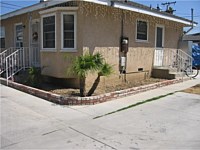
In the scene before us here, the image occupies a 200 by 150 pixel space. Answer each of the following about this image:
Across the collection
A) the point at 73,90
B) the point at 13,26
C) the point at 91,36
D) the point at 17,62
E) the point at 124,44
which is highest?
the point at 13,26

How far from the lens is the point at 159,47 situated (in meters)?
12.9

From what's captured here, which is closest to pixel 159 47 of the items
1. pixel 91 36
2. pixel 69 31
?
pixel 91 36

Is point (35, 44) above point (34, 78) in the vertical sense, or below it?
above

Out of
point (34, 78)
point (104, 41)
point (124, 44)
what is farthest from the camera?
point (124, 44)

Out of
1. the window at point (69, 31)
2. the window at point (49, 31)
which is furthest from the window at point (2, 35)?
the window at point (69, 31)

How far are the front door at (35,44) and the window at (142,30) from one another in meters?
4.72

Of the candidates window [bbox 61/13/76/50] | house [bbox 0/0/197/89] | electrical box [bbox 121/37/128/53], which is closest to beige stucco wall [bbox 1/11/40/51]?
house [bbox 0/0/197/89]

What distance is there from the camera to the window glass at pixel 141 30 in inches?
438

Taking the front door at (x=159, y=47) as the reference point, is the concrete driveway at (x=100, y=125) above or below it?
below

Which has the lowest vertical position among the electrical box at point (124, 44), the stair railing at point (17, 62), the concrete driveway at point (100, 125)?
the concrete driveway at point (100, 125)

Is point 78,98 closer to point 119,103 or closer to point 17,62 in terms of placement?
point 119,103

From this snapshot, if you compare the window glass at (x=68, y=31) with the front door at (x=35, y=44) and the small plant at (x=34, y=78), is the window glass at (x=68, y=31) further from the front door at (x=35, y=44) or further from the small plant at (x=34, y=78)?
the front door at (x=35, y=44)

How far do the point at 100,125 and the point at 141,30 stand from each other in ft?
23.4

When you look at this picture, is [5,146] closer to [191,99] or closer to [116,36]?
[191,99]
